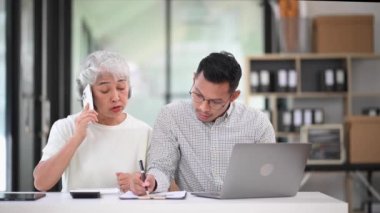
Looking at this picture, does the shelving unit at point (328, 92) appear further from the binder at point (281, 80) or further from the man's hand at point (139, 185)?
the man's hand at point (139, 185)

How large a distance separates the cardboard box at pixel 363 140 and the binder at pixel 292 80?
0.61 metres

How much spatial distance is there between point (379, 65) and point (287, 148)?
4564 millimetres

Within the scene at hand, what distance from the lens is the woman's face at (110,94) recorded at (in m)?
2.73

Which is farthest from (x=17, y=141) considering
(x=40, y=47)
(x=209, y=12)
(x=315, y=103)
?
(x=209, y=12)

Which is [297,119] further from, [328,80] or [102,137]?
[102,137]

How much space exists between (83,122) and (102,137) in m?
0.22

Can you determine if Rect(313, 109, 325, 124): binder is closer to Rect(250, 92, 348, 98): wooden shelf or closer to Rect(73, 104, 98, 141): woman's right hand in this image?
Rect(250, 92, 348, 98): wooden shelf

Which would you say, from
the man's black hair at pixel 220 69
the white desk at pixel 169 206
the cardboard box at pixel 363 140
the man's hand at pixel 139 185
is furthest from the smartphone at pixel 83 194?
the cardboard box at pixel 363 140

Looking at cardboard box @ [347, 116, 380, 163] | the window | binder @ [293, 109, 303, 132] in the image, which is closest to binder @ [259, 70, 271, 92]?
binder @ [293, 109, 303, 132]

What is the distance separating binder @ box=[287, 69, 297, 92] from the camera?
19.9 ft

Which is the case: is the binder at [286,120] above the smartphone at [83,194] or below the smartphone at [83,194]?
below

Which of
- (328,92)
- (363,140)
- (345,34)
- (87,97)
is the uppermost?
(345,34)

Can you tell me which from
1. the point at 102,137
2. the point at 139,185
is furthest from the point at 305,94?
the point at 139,185

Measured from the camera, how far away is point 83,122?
259 cm
